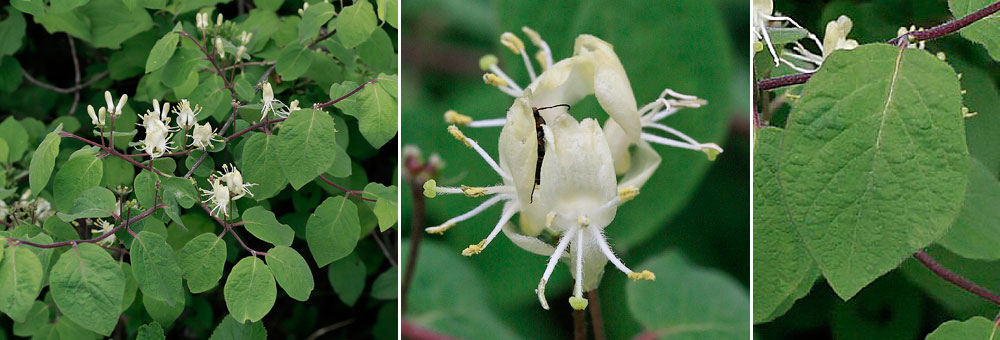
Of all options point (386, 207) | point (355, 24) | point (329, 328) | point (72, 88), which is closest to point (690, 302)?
point (386, 207)

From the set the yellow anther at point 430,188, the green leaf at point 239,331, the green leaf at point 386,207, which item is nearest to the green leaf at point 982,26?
the yellow anther at point 430,188

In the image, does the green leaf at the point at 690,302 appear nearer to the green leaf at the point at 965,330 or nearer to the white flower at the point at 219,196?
the green leaf at the point at 965,330

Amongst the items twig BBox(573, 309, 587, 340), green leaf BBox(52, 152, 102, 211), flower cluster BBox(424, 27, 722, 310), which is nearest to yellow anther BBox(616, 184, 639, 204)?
flower cluster BBox(424, 27, 722, 310)

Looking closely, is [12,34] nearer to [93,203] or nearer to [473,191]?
[93,203]

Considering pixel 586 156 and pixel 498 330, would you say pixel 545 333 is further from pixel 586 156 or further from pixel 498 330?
pixel 586 156

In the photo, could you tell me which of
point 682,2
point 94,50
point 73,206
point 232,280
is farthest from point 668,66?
point 94,50
